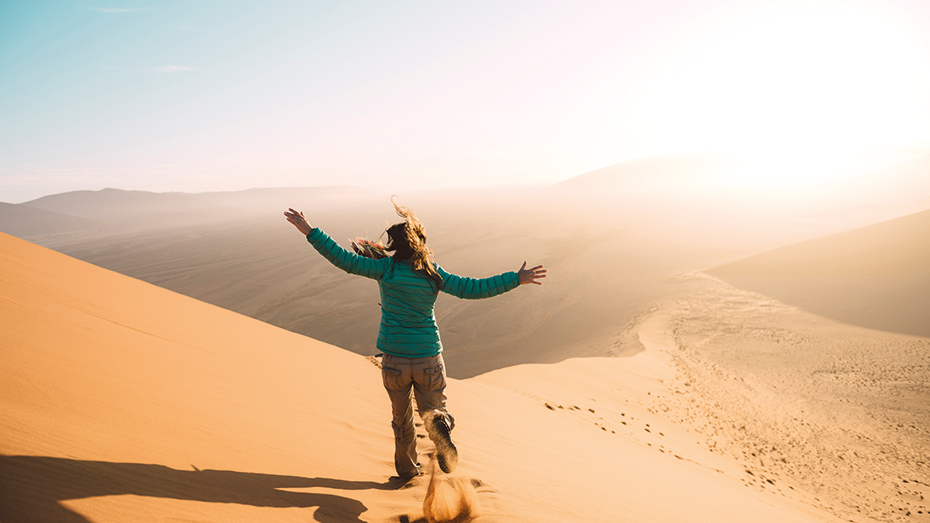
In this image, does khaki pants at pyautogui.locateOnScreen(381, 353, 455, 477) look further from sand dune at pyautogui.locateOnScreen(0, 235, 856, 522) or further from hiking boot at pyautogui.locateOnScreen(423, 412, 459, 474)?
sand dune at pyautogui.locateOnScreen(0, 235, 856, 522)

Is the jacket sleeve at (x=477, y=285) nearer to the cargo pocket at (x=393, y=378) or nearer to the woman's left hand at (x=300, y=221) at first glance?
the cargo pocket at (x=393, y=378)

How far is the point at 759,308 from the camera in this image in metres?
16.1

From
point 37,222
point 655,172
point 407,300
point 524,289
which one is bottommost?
point 524,289

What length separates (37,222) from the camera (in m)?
124

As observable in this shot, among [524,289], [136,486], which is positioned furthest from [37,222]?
[136,486]

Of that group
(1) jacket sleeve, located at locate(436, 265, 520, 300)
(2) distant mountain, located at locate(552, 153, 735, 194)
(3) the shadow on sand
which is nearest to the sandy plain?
(3) the shadow on sand

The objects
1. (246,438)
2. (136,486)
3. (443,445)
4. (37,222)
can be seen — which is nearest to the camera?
(136,486)

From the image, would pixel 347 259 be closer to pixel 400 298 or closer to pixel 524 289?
pixel 400 298

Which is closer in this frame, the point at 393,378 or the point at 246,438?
the point at 393,378

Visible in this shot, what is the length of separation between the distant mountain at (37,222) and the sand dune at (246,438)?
132756 mm

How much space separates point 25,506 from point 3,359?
160 cm

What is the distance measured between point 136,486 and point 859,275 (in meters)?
23.8

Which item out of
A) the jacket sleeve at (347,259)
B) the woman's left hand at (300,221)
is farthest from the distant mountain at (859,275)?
the woman's left hand at (300,221)

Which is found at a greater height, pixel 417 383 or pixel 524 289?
pixel 417 383
